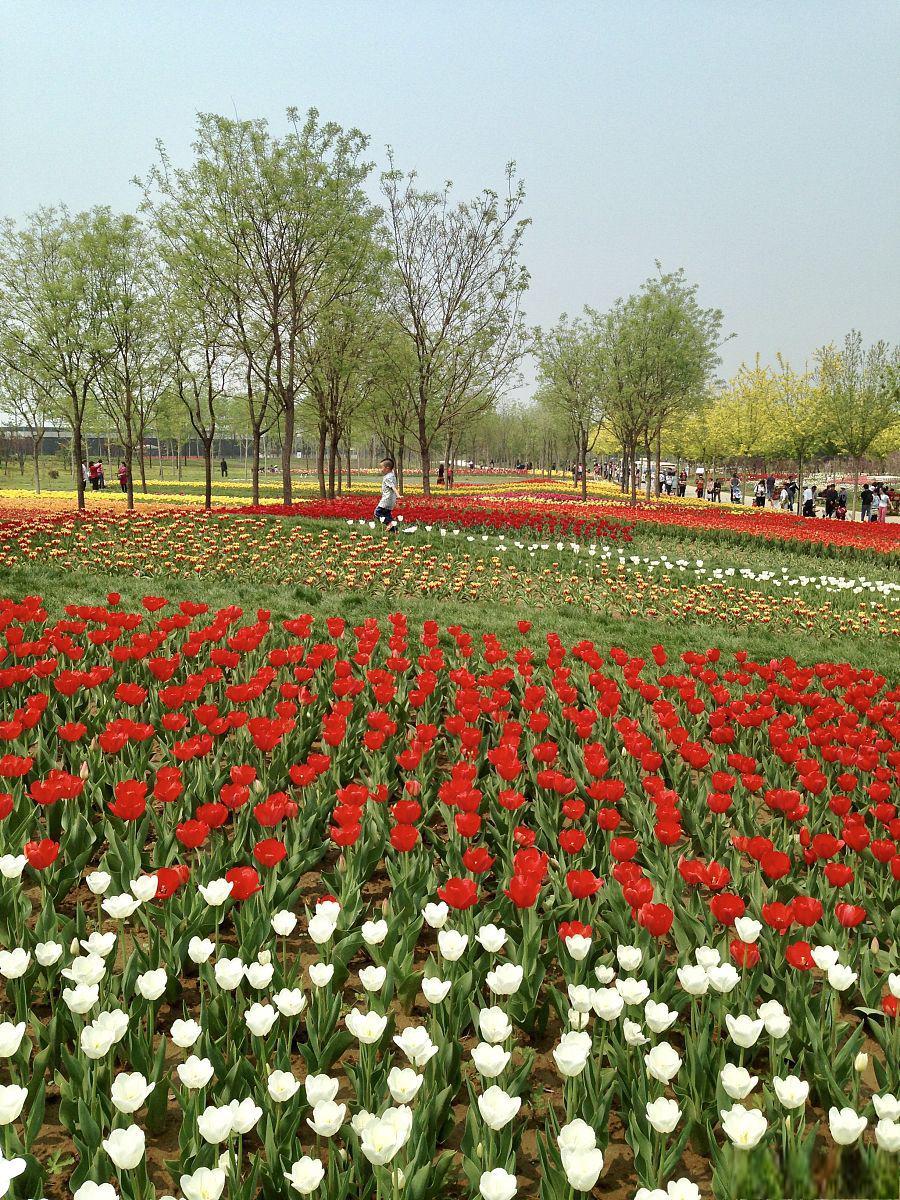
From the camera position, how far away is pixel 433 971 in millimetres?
2602

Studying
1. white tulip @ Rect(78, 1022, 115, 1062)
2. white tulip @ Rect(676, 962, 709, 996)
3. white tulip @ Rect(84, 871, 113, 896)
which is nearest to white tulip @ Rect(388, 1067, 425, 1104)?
white tulip @ Rect(78, 1022, 115, 1062)

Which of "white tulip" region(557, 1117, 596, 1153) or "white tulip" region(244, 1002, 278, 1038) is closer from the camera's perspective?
"white tulip" region(557, 1117, 596, 1153)

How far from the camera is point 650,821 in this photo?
3791mm

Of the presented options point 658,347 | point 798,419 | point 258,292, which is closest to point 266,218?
point 258,292

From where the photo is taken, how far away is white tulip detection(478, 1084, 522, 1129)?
169cm

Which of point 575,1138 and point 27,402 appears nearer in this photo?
point 575,1138

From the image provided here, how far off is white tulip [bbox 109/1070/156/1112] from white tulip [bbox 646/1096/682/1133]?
1.13m

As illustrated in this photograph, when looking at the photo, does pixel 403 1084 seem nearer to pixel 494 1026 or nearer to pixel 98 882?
pixel 494 1026

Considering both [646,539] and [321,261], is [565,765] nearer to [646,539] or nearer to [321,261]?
[646,539]

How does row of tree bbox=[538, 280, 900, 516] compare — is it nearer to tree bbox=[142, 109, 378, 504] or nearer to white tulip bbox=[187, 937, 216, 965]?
tree bbox=[142, 109, 378, 504]

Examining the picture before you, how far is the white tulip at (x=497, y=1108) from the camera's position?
5.54 ft

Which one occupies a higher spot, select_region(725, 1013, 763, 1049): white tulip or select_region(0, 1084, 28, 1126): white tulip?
select_region(0, 1084, 28, 1126): white tulip

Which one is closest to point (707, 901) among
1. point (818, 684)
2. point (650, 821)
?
point (650, 821)

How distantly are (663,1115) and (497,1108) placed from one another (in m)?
0.39
